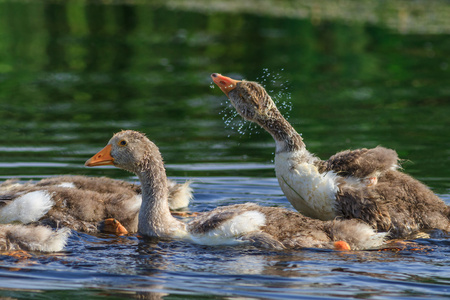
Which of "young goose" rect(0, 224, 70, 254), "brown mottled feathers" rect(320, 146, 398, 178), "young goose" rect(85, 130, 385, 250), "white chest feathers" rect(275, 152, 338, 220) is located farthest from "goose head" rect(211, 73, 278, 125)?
"young goose" rect(0, 224, 70, 254)

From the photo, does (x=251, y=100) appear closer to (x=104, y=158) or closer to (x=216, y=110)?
(x=104, y=158)

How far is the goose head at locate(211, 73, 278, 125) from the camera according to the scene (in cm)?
906

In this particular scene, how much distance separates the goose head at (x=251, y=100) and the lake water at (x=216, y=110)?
1561 millimetres

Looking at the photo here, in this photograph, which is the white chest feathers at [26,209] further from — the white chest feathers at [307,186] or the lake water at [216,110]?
the white chest feathers at [307,186]

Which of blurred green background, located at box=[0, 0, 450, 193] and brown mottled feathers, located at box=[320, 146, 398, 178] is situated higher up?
blurred green background, located at box=[0, 0, 450, 193]

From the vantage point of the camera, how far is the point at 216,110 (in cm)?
1583

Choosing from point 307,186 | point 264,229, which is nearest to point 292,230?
point 264,229

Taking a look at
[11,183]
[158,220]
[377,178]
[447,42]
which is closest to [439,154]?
[377,178]

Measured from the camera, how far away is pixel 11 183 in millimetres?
9750

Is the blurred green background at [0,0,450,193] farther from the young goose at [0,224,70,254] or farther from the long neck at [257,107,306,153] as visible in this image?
the young goose at [0,224,70,254]

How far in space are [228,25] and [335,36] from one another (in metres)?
4.16

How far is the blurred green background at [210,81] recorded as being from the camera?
12781mm

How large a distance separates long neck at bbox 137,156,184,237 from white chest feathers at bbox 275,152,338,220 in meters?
1.32

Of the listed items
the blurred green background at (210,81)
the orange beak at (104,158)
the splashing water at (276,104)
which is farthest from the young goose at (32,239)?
the splashing water at (276,104)
